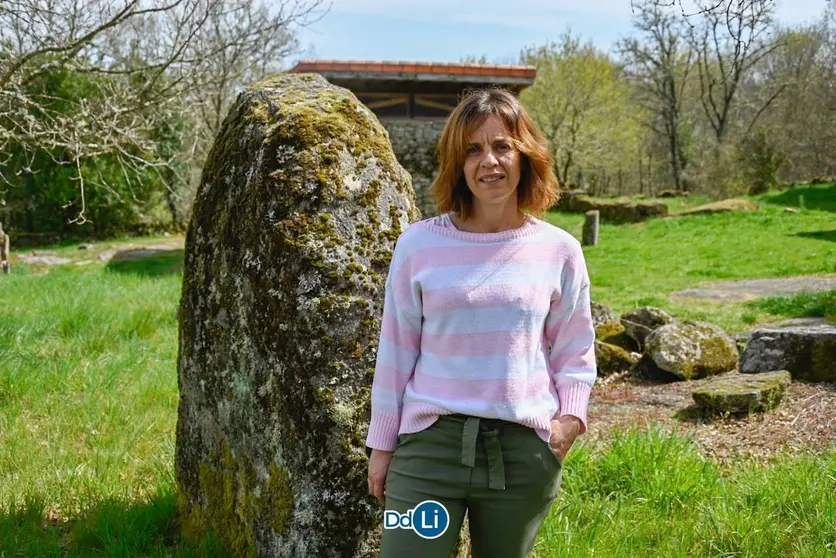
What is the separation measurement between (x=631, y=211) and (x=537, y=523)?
22.5 m

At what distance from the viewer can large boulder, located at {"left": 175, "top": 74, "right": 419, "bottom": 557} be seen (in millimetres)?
2479

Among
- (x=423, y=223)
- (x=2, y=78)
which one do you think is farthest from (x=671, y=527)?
(x=2, y=78)

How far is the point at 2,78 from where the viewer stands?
5234 millimetres

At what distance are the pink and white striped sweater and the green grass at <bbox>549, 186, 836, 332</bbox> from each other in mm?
7173

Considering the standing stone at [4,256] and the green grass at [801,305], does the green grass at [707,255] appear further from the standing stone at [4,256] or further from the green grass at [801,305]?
the standing stone at [4,256]

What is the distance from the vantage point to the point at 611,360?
7.16m

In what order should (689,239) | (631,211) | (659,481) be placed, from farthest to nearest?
(631,211)
(689,239)
(659,481)

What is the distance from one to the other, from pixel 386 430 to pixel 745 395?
12.9 feet

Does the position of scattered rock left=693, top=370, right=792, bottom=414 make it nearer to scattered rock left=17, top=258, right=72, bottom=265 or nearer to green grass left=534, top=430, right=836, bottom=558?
green grass left=534, top=430, right=836, bottom=558

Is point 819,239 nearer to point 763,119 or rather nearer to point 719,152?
point 719,152

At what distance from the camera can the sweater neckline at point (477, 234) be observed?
6.86 feet

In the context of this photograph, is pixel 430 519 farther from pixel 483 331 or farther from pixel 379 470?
pixel 483 331

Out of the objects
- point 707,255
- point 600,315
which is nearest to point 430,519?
point 600,315

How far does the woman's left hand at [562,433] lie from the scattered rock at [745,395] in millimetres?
3613
